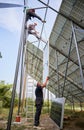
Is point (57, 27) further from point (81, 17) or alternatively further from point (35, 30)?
point (35, 30)

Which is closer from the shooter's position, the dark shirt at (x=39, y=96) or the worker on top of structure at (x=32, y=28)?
the dark shirt at (x=39, y=96)

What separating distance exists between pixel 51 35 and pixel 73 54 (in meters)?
1.23

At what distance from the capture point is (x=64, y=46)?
9.01m

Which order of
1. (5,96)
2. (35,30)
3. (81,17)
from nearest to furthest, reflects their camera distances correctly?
(81,17) < (35,30) < (5,96)

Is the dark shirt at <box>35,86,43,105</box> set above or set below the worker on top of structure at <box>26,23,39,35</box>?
below

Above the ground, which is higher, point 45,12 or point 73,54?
point 45,12

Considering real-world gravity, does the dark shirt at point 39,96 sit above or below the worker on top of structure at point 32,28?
below

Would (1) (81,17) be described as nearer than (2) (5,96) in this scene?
Yes

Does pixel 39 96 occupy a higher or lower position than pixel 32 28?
lower

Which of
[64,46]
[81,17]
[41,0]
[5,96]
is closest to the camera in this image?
[81,17]

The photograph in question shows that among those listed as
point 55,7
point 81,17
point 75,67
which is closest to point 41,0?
point 55,7

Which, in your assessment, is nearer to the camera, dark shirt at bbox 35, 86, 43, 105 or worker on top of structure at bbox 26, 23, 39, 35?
dark shirt at bbox 35, 86, 43, 105

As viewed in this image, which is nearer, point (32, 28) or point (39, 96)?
point (39, 96)

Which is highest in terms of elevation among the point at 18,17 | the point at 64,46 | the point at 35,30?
the point at 35,30
